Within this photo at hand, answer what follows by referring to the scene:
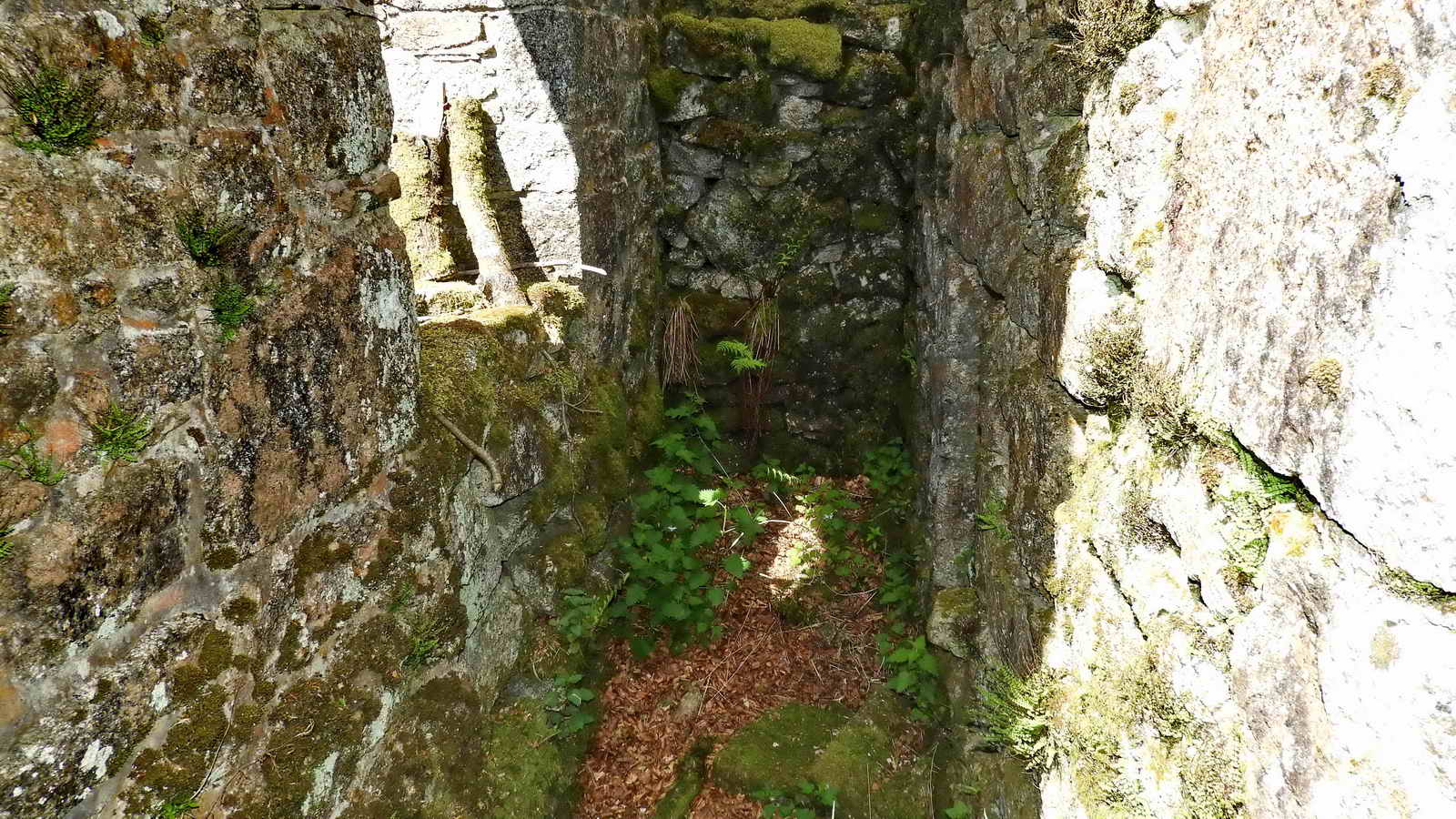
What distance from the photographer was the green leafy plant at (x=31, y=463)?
1.17 metres

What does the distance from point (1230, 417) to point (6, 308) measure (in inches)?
74.0

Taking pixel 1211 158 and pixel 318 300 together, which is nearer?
pixel 1211 158

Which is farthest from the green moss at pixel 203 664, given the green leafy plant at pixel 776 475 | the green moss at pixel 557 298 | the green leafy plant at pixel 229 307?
the green leafy plant at pixel 776 475

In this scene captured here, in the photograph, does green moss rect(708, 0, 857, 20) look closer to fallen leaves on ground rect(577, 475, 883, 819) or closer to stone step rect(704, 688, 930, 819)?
fallen leaves on ground rect(577, 475, 883, 819)

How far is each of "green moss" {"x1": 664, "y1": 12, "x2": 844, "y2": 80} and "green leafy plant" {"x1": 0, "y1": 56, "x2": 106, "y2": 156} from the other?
3023 millimetres

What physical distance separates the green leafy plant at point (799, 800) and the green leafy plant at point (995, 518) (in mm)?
1173

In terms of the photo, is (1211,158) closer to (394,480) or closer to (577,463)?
(394,480)

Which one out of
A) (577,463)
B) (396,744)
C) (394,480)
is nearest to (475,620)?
(396,744)

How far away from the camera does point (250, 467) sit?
1614 mm

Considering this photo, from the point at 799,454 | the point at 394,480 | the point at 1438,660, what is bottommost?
the point at 799,454

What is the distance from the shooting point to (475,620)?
253 cm

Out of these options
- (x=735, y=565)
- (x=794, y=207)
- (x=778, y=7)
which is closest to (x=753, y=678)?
(x=735, y=565)

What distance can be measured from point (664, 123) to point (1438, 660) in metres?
3.74

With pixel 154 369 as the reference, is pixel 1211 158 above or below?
above
